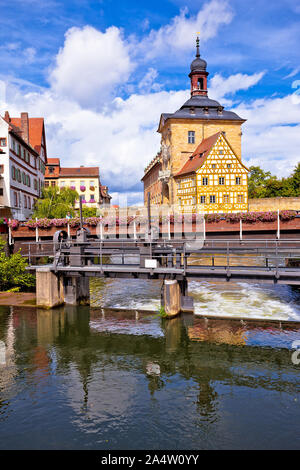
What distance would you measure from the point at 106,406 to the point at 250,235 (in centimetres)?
3040

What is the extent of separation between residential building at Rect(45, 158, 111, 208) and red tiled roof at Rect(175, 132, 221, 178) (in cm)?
3891

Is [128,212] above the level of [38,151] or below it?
below

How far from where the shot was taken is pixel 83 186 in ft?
Result: 292

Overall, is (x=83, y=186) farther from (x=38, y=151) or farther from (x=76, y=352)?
(x=76, y=352)

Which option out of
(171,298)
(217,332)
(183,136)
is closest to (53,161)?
(183,136)

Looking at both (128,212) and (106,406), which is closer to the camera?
(106,406)

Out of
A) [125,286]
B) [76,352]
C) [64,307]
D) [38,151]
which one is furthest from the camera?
[38,151]

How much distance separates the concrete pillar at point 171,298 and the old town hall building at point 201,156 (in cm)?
3298

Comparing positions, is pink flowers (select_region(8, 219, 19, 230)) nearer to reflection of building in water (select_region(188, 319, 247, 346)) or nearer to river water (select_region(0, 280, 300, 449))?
river water (select_region(0, 280, 300, 449))

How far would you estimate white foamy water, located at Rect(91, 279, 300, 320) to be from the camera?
680 inches

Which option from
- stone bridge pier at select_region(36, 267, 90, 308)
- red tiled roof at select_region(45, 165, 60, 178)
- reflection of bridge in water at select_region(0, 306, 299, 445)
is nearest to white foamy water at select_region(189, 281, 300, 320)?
reflection of bridge in water at select_region(0, 306, 299, 445)
